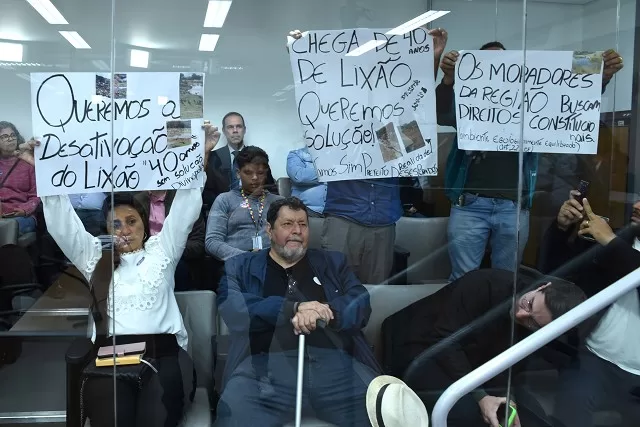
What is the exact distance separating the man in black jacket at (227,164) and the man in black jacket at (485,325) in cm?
109

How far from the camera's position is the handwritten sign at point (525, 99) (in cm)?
360

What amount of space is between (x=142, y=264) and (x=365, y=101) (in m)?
1.37

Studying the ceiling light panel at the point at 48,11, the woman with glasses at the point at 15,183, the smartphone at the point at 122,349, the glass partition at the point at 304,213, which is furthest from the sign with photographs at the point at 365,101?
the woman with glasses at the point at 15,183

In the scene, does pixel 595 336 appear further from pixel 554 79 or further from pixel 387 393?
pixel 554 79

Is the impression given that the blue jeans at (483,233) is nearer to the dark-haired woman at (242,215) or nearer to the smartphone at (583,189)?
the smartphone at (583,189)

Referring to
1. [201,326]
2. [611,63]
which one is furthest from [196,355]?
[611,63]

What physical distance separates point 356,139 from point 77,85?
1.37 m

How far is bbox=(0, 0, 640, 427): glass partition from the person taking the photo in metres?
3.08

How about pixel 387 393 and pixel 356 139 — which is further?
pixel 356 139

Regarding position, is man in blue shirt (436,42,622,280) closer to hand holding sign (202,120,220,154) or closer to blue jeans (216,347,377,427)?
blue jeans (216,347,377,427)

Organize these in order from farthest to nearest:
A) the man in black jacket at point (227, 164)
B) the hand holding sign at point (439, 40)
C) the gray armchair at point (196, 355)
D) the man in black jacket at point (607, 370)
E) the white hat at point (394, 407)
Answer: the hand holding sign at point (439, 40), the man in black jacket at point (227, 164), the man in black jacket at point (607, 370), the gray armchair at point (196, 355), the white hat at point (394, 407)

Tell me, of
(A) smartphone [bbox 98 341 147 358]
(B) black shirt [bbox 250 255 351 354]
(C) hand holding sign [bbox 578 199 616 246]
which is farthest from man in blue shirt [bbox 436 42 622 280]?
(A) smartphone [bbox 98 341 147 358]

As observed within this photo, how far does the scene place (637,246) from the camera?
11.7 ft

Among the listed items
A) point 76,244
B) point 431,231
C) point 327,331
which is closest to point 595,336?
point 431,231
